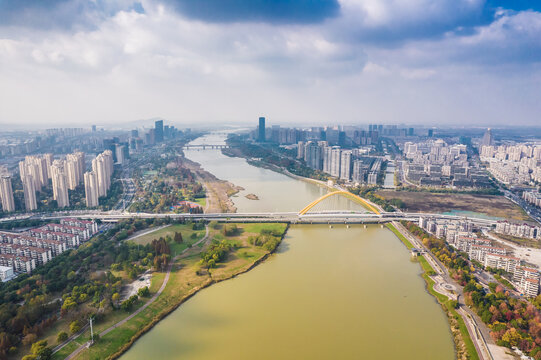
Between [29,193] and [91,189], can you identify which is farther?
[91,189]

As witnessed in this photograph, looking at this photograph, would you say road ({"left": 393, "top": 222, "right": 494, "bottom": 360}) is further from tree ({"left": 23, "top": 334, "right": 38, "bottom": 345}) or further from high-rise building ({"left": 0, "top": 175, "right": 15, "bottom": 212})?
high-rise building ({"left": 0, "top": 175, "right": 15, "bottom": 212})

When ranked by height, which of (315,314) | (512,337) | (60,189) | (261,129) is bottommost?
(315,314)

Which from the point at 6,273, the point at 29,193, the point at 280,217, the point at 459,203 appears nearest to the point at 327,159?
the point at 459,203

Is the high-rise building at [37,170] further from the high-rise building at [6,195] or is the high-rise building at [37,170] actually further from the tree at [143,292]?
the tree at [143,292]

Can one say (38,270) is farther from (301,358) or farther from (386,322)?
(386,322)

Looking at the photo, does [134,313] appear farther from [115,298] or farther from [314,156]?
[314,156]

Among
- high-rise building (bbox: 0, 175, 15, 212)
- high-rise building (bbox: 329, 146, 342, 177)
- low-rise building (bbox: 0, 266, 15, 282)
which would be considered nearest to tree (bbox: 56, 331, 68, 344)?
low-rise building (bbox: 0, 266, 15, 282)
